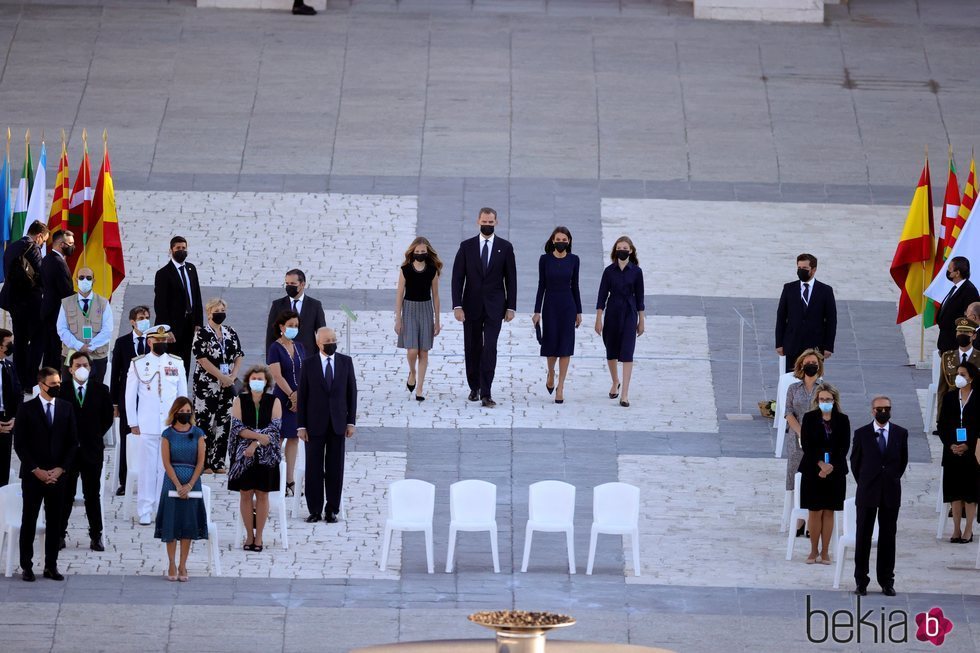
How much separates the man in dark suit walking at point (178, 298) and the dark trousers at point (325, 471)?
2.33 meters

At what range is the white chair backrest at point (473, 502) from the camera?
574 inches

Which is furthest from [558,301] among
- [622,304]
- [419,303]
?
[419,303]

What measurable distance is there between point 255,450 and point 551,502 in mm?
2291

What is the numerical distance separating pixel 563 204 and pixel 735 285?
9.13 feet

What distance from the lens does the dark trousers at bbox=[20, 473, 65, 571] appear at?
1414 cm

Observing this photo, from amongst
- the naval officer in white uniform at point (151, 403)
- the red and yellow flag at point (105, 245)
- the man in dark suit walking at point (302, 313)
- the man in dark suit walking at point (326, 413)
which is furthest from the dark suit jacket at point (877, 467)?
the red and yellow flag at point (105, 245)

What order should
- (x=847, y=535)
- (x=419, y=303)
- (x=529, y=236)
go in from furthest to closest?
1. (x=529, y=236)
2. (x=419, y=303)
3. (x=847, y=535)

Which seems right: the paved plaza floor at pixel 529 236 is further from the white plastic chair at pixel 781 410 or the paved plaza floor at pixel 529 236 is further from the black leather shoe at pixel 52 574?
the white plastic chair at pixel 781 410

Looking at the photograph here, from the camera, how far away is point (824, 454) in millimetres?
14758

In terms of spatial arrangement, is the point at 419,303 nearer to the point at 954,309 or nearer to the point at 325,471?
the point at 325,471

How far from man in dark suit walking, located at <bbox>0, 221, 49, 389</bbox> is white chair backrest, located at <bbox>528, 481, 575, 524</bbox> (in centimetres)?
564

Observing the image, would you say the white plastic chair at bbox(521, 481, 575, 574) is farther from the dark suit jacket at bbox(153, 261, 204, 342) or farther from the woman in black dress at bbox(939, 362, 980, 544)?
the dark suit jacket at bbox(153, 261, 204, 342)

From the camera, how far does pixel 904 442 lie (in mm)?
14328

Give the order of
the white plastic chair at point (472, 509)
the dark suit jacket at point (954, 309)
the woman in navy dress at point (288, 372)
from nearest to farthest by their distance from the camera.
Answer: the white plastic chair at point (472, 509), the woman in navy dress at point (288, 372), the dark suit jacket at point (954, 309)
